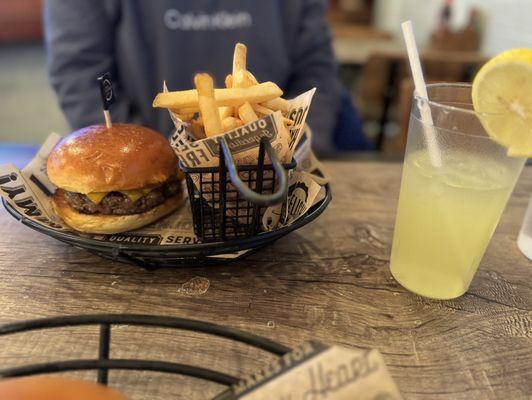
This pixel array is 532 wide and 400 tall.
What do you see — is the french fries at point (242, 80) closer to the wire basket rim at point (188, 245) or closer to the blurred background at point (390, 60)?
the wire basket rim at point (188, 245)

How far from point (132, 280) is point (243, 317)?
24cm

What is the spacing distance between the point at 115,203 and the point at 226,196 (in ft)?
0.89

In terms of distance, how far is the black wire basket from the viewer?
0.77 metres

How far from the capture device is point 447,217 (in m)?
0.79

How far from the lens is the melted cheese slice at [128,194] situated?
36.7 inches

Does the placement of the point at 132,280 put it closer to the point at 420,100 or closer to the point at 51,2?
the point at 420,100

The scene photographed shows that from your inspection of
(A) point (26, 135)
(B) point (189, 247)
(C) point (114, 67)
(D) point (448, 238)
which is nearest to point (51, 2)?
(C) point (114, 67)

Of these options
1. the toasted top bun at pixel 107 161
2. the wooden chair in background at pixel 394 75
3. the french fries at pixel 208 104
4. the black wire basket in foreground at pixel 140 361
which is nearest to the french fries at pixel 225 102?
the french fries at pixel 208 104

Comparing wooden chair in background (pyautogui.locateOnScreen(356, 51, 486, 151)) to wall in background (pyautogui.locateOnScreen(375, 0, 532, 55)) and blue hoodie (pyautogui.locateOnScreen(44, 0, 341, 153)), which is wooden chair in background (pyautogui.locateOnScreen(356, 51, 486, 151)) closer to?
wall in background (pyautogui.locateOnScreen(375, 0, 532, 55))

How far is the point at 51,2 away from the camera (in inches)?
72.9

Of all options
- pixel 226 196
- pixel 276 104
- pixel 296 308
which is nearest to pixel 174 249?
pixel 226 196

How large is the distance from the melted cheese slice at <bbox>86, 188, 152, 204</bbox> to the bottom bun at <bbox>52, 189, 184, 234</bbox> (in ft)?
0.12

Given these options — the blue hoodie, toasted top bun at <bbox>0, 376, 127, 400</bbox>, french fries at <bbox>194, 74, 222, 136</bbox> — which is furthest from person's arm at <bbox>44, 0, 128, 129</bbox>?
toasted top bun at <bbox>0, 376, 127, 400</bbox>

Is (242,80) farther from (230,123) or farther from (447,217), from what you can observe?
(447,217)
